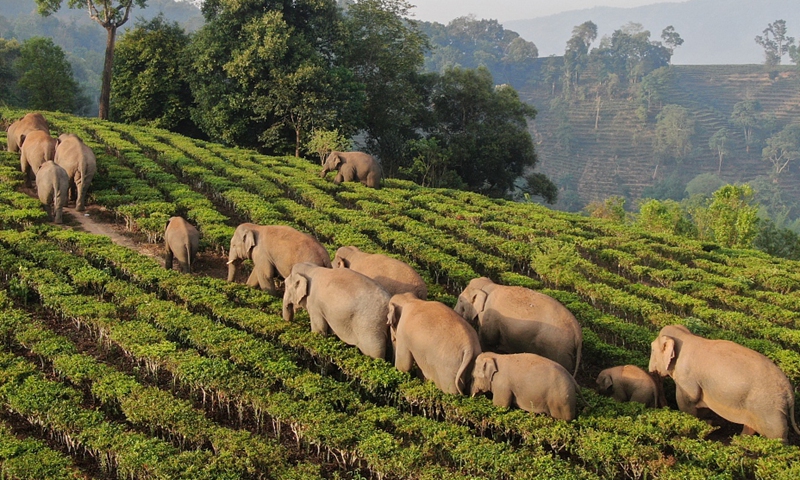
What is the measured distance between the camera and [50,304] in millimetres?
16000

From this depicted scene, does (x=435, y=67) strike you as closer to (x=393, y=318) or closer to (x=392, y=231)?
(x=392, y=231)

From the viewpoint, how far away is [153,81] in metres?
44.5

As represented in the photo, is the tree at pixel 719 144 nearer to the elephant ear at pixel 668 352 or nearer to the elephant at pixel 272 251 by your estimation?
the elephant ear at pixel 668 352

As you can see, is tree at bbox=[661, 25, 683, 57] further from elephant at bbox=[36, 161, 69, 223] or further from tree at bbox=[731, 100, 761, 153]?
elephant at bbox=[36, 161, 69, 223]

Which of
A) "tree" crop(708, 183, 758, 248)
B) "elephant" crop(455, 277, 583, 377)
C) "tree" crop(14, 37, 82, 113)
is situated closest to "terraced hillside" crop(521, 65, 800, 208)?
"tree" crop(708, 183, 758, 248)

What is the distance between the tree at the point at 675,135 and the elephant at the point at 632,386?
11447 centimetres

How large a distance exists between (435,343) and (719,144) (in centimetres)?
12566

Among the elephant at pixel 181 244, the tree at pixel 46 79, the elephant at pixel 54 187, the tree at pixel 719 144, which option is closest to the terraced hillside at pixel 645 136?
the tree at pixel 719 144

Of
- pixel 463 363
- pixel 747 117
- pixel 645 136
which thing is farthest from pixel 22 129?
pixel 747 117

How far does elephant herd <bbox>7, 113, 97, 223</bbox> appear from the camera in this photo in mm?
22094

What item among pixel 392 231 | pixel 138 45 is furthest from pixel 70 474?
pixel 138 45

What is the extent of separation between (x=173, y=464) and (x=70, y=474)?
154 cm

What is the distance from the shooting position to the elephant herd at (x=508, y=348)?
11992mm

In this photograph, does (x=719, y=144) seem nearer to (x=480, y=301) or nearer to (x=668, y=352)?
(x=480, y=301)
